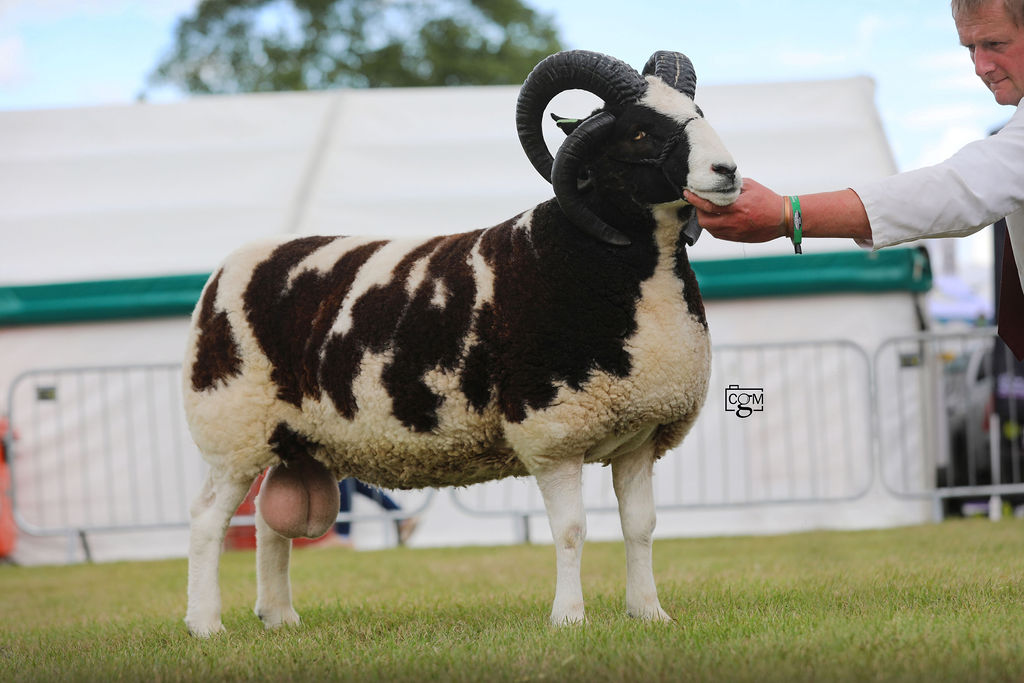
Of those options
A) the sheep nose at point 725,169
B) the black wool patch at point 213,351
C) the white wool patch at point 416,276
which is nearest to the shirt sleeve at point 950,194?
the sheep nose at point 725,169

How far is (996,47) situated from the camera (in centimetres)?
330

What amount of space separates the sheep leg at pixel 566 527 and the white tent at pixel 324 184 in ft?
16.9

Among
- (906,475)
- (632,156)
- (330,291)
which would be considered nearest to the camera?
(632,156)

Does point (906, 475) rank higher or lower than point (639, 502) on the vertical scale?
lower

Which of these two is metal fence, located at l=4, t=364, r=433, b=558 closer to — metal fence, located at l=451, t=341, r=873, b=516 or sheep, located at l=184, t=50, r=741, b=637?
metal fence, located at l=451, t=341, r=873, b=516

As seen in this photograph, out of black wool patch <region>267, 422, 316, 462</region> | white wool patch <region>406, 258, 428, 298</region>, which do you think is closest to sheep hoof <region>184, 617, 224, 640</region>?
black wool patch <region>267, 422, 316, 462</region>

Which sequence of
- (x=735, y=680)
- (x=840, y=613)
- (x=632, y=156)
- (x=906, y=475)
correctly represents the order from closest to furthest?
(x=735, y=680) → (x=632, y=156) → (x=840, y=613) → (x=906, y=475)

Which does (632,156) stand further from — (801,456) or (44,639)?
(801,456)

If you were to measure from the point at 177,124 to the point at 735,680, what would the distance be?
9.88 metres

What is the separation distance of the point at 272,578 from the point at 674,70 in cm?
247

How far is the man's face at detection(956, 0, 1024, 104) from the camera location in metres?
3.24

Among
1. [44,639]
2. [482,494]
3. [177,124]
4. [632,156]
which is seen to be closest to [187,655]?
[44,639]

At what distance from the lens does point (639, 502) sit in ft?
12.6

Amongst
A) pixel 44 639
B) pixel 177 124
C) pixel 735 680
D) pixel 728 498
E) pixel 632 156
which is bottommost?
pixel 728 498
